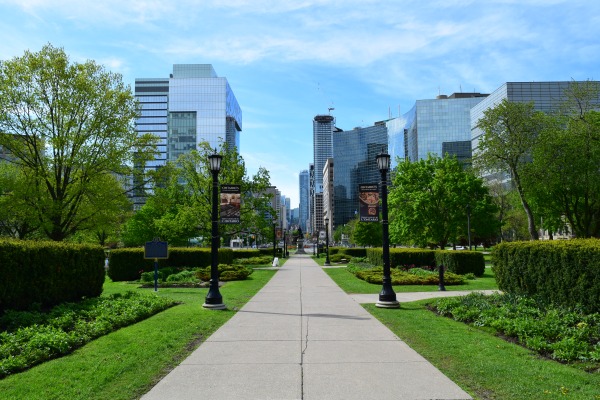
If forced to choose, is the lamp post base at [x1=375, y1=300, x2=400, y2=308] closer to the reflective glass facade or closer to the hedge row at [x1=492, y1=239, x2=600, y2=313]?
the hedge row at [x1=492, y1=239, x2=600, y2=313]

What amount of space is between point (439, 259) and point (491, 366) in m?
22.6

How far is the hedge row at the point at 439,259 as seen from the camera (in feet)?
84.8

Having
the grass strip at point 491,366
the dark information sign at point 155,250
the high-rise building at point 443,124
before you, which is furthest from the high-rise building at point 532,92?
the grass strip at point 491,366

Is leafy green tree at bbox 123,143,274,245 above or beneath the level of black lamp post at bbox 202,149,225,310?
above

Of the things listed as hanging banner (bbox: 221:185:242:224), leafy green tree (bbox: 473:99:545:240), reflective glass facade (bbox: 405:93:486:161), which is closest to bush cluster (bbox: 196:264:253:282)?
hanging banner (bbox: 221:185:242:224)

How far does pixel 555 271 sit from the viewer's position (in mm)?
10859

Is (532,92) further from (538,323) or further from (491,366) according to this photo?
(491,366)

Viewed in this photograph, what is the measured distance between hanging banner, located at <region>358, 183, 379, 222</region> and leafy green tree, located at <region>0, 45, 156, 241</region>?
16.9 m

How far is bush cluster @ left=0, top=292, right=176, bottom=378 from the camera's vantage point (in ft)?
23.5

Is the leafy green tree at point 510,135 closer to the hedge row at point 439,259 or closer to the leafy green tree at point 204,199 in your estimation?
the hedge row at point 439,259

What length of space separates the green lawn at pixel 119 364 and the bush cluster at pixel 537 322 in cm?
611

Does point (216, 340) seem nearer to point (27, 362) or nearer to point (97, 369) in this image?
point (97, 369)

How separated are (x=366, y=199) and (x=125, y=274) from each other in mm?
16473

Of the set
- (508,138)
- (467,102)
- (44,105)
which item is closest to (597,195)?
(508,138)
